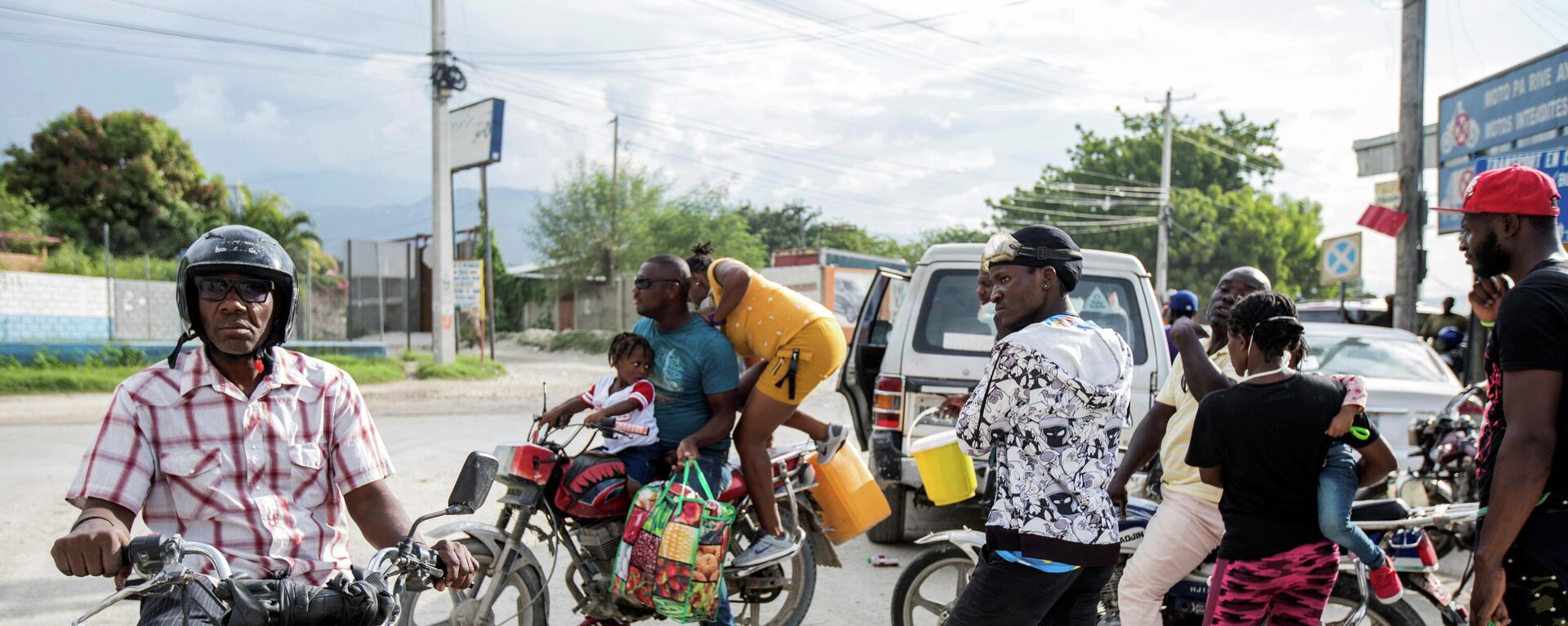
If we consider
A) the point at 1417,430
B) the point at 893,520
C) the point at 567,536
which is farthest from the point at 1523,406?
the point at 1417,430

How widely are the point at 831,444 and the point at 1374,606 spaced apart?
7.62 ft

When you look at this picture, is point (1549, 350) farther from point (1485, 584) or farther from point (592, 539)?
point (592, 539)

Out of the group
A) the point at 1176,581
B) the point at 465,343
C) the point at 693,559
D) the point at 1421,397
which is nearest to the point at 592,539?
the point at 693,559

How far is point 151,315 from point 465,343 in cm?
1455

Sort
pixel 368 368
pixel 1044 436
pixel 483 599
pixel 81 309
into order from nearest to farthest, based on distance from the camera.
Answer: pixel 1044 436, pixel 483 599, pixel 368 368, pixel 81 309

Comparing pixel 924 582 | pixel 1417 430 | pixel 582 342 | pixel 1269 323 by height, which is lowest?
pixel 582 342

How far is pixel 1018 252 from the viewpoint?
2877 millimetres

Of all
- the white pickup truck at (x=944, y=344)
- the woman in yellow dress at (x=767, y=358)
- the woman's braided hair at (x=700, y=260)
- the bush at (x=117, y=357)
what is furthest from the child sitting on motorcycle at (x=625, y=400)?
the bush at (x=117, y=357)

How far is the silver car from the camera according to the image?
7.50m

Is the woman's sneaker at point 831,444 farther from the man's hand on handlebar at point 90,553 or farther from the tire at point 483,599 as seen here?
the man's hand on handlebar at point 90,553

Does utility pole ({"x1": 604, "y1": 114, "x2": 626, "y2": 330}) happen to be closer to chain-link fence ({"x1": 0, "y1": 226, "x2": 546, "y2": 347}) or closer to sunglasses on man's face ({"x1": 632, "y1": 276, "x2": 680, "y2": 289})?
chain-link fence ({"x1": 0, "y1": 226, "x2": 546, "y2": 347})

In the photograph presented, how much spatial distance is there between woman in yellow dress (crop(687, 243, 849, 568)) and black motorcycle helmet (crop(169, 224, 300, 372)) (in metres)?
2.40

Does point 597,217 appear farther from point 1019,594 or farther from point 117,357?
point 1019,594

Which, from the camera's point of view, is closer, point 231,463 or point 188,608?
point 188,608
